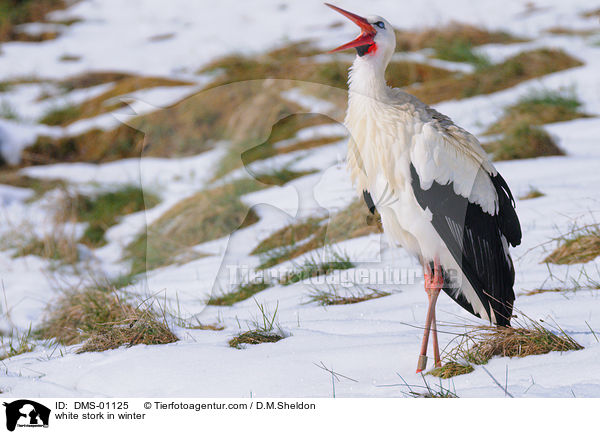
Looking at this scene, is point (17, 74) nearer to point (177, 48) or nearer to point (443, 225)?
point (177, 48)

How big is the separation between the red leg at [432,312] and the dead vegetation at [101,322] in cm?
112

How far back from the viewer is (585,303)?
271 cm

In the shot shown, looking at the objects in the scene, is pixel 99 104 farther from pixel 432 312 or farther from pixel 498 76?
pixel 432 312

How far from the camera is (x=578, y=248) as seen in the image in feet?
10.7

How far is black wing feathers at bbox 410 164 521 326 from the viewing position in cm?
257

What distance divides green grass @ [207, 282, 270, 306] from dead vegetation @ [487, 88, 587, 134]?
9.64 ft

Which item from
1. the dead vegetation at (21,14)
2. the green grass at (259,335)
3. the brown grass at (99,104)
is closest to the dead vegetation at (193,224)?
the green grass at (259,335)

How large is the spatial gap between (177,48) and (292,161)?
6574 millimetres

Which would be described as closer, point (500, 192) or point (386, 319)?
point (500, 192)

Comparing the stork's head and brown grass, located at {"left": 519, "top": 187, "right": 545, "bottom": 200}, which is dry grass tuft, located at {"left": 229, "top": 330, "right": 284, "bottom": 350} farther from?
brown grass, located at {"left": 519, "top": 187, "right": 545, "bottom": 200}

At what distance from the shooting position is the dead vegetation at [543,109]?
5807 millimetres

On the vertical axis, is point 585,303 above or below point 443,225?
below
